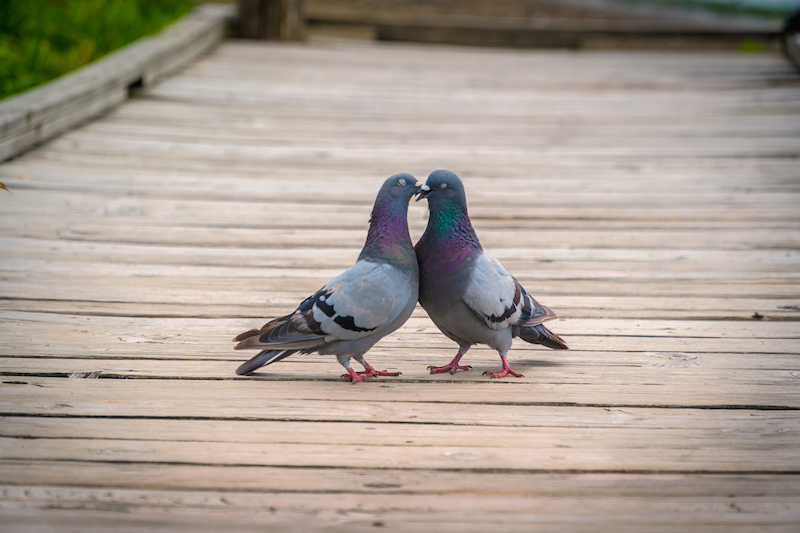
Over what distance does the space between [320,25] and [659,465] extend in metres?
7.76

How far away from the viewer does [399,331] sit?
2.90 metres

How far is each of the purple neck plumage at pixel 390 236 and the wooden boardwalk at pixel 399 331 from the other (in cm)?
38

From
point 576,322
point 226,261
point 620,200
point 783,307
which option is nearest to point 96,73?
point 226,261

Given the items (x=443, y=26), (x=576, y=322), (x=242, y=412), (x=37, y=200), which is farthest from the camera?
(x=443, y=26)

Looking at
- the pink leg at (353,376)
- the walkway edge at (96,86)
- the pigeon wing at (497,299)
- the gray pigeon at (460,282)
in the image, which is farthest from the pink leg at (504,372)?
the walkway edge at (96,86)

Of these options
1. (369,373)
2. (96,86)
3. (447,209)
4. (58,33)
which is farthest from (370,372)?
(58,33)

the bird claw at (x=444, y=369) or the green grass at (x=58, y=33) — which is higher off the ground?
the green grass at (x=58, y=33)

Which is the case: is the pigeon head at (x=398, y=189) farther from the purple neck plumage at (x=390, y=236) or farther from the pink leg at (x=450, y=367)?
the pink leg at (x=450, y=367)

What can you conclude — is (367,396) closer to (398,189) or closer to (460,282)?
(460,282)

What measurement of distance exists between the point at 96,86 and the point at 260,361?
140 inches

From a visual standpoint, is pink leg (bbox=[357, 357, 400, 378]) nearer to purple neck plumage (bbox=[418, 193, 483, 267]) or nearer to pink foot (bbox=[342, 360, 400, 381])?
pink foot (bbox=[342, 360, 400, 381])

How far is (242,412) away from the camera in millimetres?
2131

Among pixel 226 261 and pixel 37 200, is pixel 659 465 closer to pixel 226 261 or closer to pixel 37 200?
pixel 226 261

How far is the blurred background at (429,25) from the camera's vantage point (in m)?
6.07
